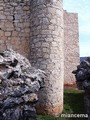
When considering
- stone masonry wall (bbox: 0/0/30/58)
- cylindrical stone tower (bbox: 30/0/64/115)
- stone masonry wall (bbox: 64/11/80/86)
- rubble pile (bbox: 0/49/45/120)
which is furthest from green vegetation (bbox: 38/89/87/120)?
stone masonry wall (bbox: 64/11/80/86)

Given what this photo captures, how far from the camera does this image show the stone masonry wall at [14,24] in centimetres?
791

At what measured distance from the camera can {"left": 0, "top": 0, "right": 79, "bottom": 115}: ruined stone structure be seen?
746 cm

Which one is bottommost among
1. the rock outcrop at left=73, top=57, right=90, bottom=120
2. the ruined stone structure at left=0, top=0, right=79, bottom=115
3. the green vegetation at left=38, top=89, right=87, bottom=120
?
the green vegetation at left=38, top=89, right=87, bottom=120

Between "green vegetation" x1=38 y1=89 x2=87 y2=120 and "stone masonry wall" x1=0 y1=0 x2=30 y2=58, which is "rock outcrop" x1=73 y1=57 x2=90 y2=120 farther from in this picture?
"stone masonry wall" x1=0 y1=0 x2=30 y2=58

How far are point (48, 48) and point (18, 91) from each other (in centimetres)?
297

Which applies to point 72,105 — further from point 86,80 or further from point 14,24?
point 14,24

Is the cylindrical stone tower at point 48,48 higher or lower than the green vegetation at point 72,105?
higher

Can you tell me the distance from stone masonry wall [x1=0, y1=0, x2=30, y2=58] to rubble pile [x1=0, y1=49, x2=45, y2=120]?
255 cm

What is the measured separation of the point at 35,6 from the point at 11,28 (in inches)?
38.4

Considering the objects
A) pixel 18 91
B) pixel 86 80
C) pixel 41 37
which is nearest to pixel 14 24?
pixel 41 37

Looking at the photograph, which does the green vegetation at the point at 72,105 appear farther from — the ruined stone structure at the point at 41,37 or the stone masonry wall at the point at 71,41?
the stone masonry wall at the point at 71,41

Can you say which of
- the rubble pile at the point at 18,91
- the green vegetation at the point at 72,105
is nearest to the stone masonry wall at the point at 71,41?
the green vegetation at the point at 72,105

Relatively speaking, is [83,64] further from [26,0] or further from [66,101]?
[26,0]

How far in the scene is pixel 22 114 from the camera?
4.77 m
